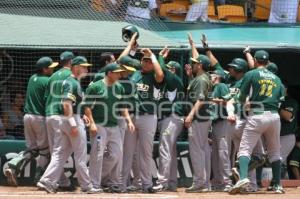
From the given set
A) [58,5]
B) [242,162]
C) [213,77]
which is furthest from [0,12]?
[242,162]

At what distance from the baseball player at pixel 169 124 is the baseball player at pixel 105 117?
0.66 m

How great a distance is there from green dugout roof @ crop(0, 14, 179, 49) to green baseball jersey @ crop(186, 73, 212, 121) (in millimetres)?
1093

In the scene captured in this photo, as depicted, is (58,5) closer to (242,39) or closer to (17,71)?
(17,71)

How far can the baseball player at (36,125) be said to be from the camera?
12836mm

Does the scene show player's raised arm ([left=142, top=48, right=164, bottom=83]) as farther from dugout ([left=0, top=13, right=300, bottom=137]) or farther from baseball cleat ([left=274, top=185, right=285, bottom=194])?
baseball cleat ([left=274, top=185, right=285, bottom=194])

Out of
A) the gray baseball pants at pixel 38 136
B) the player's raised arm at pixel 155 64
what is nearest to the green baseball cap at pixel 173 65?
the player's raised arm at pixel 155 64

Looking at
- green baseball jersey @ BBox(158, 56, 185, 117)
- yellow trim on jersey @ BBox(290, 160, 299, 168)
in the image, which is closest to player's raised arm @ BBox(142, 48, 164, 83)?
green baseball jersey @ BBox(158, 56, 185, 117)

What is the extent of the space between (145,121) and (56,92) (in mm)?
1353

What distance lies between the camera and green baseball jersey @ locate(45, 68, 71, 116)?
40.2ft

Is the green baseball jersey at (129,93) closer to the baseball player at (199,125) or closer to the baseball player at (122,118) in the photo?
the baseball player at (122,118)

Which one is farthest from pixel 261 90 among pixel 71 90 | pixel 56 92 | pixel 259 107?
pixel 56 92

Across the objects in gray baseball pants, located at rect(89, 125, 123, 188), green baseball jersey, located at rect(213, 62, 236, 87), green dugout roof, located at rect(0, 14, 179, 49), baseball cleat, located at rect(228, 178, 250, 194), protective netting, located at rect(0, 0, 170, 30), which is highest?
protective netting, located at rect(0, 0, 170, 30)

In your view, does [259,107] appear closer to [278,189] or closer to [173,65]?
[278,189]

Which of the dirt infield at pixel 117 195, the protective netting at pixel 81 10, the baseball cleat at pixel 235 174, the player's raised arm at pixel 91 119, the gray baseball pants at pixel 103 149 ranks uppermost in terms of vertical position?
the protective netting at pixel 81 10
